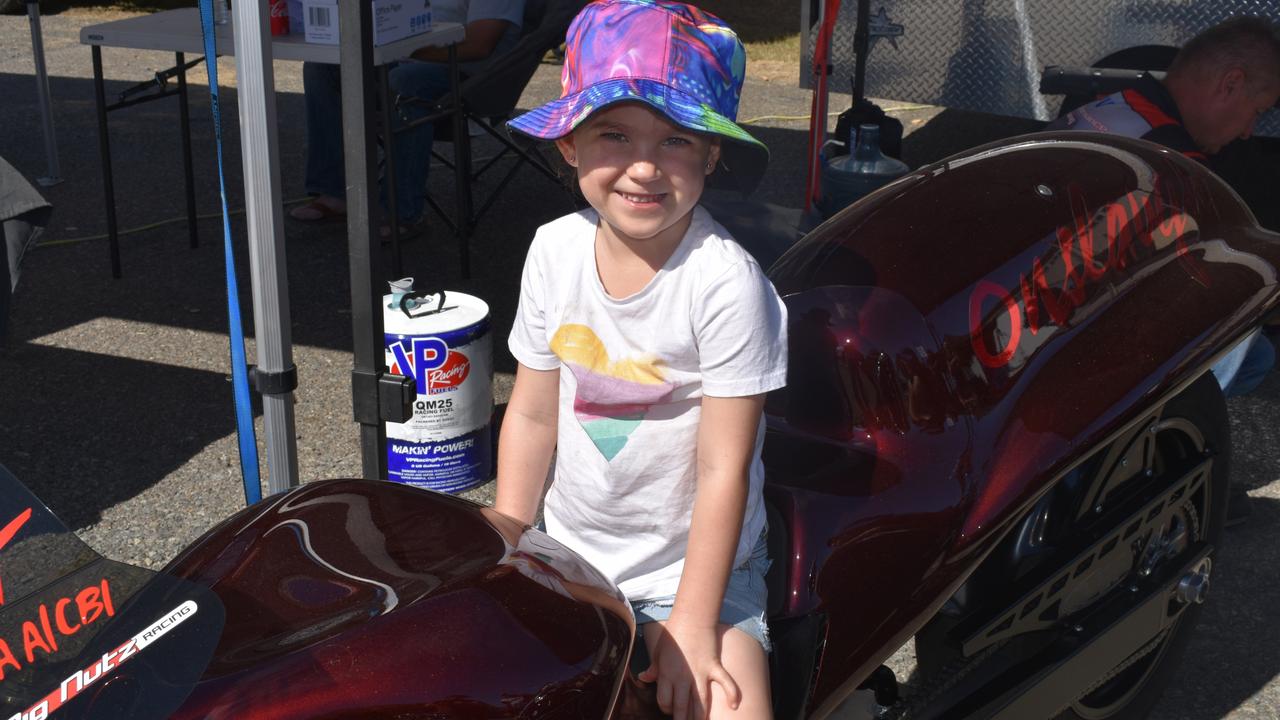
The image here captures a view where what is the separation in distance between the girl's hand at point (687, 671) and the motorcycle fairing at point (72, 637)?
23.2 inches

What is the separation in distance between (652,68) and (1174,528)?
4.64 ft

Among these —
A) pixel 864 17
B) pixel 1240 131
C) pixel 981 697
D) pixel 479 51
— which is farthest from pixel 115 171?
pixel 981 697

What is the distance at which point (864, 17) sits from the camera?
5.20 metres

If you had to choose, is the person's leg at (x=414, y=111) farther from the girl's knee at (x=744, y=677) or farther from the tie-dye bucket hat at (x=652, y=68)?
the girl's knee at (x=744, y=677)

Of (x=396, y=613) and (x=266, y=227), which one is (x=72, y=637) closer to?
(x=396, y=613)

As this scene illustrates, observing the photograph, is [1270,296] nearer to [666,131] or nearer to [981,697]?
[981,697]

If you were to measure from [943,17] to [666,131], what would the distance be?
4.28m

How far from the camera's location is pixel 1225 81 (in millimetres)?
3082

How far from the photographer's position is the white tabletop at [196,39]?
438 cm

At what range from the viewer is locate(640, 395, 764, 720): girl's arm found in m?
1.49

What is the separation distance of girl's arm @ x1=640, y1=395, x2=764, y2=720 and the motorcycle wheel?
658 mm

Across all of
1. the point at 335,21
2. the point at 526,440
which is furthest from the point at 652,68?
the point at 335,21

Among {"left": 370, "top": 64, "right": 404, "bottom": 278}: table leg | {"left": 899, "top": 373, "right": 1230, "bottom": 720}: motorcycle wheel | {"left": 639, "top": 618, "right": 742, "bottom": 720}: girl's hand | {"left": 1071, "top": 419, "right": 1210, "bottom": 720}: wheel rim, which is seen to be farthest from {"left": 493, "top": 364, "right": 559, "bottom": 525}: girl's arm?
{"left": 370, "top": 64, "right": 404, "bottom": 278}: table leg

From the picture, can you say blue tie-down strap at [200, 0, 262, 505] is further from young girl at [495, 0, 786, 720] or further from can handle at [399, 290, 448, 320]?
can handle at [399, 290, 448, 320]
